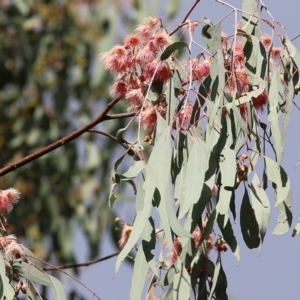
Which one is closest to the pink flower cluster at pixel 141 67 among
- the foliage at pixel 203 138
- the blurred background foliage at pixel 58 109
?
the foliage at pixel 203 138

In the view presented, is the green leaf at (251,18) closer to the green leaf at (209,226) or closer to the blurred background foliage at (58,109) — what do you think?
the green leaf at (209,226)

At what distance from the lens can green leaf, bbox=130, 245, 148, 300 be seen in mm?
1597

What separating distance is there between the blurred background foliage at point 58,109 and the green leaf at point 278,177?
242 cm

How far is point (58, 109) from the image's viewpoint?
14.2 feet

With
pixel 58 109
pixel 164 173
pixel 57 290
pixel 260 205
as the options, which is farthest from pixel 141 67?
pixel 58 109

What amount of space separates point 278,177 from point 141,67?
1.05 ft

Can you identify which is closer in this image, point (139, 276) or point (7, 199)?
point (139, 276)

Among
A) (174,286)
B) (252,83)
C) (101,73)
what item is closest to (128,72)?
(252,83)

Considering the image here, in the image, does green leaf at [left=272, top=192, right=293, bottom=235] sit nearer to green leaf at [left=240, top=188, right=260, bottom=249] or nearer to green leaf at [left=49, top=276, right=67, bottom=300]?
green leaf at [left=240, top=188, right=260, bottom=249]

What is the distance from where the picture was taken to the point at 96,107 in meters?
4.43

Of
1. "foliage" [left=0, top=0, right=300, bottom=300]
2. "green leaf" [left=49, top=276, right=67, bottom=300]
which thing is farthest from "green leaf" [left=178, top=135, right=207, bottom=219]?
"green leaf" [left=49, top=276, right=67, bottom=300]

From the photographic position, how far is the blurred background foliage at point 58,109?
13.6 ft

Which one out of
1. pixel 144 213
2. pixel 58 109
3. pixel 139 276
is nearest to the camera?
pixel 144 213

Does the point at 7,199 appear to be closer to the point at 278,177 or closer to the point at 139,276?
the point at 139,276
